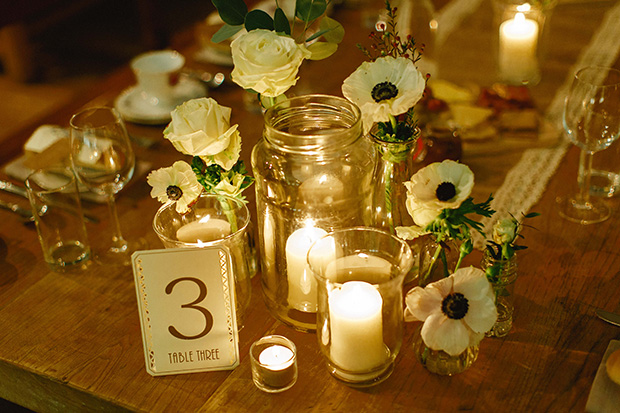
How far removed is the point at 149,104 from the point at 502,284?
1032 mm

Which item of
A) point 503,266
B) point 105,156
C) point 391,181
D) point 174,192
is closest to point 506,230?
point 503,266

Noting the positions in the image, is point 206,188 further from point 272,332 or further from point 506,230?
point 506,230

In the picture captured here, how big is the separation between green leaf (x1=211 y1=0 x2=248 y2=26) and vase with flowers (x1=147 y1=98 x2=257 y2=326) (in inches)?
5.6

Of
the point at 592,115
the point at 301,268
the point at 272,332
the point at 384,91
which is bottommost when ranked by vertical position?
the point at 272,332

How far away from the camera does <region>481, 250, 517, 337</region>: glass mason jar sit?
863 millimetres

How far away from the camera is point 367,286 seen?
2.68 feet

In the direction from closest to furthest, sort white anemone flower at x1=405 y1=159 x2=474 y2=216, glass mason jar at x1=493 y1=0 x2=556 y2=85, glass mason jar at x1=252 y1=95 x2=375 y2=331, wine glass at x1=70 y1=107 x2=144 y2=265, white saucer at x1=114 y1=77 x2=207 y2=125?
white anemone flower at x1=405 y1=159 x2=474 y2=216
glass mason jar at x1=252 y1=95 x2=375 y2=331
wine glass at x1=70 y1=107 x2=144 y2=265
white saucer at x1=114 y1=77 x2=207 y2=125
glass mason jar at x1=493 y1=0 x2=556 y2=85

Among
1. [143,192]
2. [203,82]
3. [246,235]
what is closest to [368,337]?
[246,235]

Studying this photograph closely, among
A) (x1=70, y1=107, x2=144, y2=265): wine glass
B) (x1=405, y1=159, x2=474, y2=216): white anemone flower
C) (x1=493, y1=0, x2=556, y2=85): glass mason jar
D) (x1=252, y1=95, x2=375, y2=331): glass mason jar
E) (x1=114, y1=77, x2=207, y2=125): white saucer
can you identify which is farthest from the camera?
(x1=493, y1=0, x2=556, y2=85): glass mason jar

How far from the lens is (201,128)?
864 millimetres

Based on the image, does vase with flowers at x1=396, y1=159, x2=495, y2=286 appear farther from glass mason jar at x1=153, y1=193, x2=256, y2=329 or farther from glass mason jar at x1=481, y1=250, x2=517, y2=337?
glass mason jar at x1=153, y1=193, x2=256, y2=329

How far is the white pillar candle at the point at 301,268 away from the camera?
924 mm

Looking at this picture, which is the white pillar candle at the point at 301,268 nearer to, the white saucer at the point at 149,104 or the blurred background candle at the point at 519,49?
the white saucer at the point at 149,104

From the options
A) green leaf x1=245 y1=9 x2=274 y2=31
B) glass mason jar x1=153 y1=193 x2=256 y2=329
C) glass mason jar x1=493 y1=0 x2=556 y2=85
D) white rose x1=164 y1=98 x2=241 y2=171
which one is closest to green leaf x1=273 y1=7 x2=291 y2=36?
green leaf x1=245 y1=9 x2=274 y2=31
